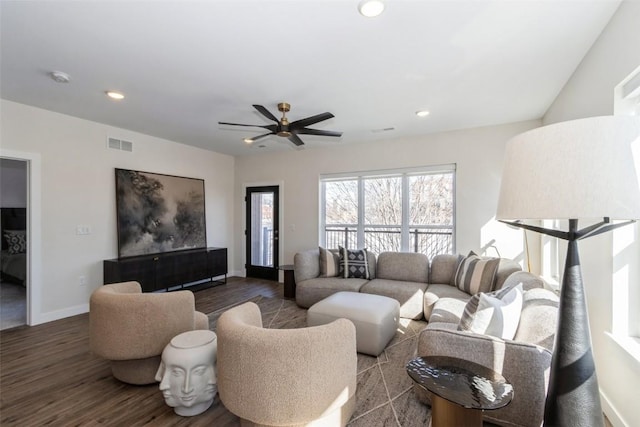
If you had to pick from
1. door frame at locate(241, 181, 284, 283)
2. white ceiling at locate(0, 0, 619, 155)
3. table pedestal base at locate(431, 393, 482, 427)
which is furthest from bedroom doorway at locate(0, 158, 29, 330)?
table pedestal base at locate(431, 393, 482, 427)

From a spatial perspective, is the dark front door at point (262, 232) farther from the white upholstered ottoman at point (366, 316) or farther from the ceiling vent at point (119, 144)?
the white upholstered ottoman at point (366, 316)

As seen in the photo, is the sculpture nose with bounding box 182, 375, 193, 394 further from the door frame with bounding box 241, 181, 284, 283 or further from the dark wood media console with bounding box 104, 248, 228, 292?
the door frame with bounding box 241, 181, 284, 283

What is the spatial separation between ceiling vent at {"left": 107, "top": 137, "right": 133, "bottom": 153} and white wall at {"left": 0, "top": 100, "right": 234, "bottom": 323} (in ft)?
0.21

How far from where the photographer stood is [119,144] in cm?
441

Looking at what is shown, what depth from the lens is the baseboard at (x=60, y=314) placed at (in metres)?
3.61

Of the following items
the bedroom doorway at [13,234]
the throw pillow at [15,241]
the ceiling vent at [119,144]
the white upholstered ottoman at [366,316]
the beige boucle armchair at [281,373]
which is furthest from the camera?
the throw pillow at [15,241]

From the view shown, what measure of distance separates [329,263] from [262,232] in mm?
2204

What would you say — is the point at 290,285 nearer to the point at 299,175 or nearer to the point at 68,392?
the point at 299,175

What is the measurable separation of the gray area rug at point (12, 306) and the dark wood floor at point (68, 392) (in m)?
0.38

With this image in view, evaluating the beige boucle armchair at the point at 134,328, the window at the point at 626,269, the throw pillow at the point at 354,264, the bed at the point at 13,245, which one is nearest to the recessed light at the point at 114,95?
the beige boucle armchair at the point at 134,328

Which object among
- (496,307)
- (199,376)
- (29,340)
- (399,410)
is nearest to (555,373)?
(496,307)

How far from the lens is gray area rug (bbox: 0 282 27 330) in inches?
142

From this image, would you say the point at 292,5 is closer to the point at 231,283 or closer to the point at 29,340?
the point at 29,340

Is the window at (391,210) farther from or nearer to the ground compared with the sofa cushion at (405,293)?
farther from the ground
